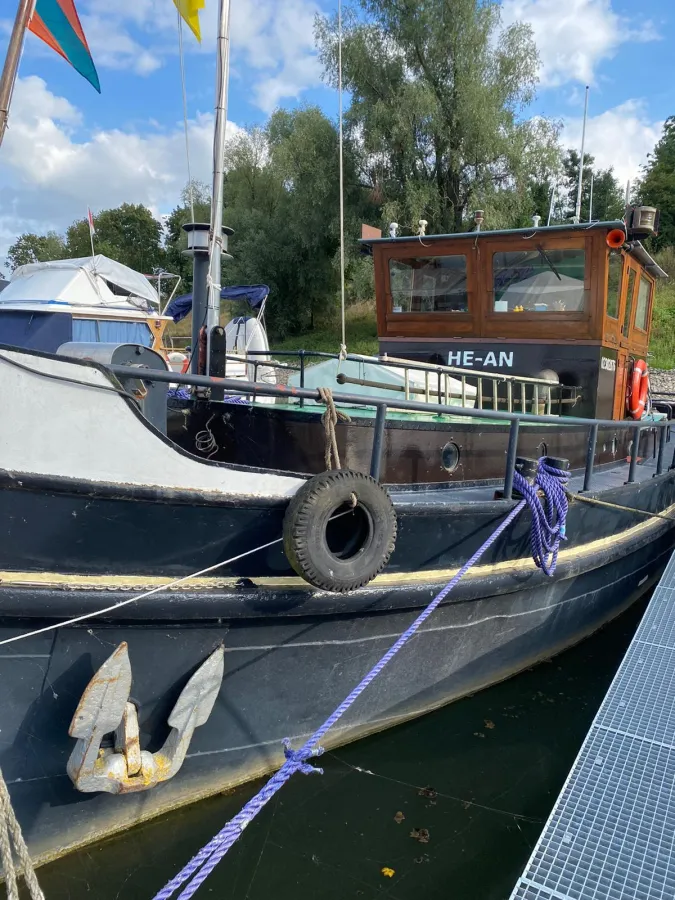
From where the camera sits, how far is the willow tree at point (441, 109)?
18594 millimetres

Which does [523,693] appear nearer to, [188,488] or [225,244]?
[188,488]

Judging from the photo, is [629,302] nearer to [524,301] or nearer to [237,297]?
[524,301]

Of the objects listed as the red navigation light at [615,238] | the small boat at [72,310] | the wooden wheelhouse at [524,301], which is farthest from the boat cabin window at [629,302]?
the small boat at [72,310]

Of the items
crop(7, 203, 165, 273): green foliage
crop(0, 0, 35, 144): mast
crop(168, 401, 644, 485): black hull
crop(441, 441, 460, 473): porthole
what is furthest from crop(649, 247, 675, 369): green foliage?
crop(7, 203, 165, 273): green foliage

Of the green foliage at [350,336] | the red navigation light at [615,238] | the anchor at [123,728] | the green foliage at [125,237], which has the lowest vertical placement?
the anchor at [123,728]

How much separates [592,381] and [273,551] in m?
3.63

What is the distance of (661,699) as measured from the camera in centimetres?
393

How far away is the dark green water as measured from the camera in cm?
298

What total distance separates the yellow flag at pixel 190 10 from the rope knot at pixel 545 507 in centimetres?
340

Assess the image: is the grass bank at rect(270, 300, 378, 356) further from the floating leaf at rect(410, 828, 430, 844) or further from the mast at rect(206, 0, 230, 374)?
the floating leaf at rect(410, 828, 430, 844)

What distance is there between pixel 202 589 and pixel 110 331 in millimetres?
13034

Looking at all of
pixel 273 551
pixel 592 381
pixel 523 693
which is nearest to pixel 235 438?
pixel 273 551

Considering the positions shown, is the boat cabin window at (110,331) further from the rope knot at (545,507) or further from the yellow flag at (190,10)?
the rope knot at (545,507)

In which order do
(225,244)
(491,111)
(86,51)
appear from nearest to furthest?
1. (86,51)
2. (225,244)
3. (491,111)
